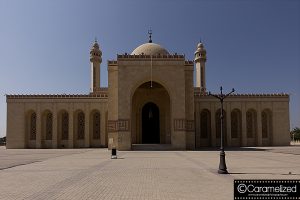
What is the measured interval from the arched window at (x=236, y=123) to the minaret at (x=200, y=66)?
5451mm

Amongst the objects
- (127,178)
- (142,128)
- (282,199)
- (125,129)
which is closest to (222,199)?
(282,199)

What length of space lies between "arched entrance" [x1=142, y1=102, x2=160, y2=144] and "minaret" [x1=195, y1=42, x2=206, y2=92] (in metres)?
7.66

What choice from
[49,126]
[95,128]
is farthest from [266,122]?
[49,126]

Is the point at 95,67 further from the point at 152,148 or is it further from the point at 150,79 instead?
the point at 152,148

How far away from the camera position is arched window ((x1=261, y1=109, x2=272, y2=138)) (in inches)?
1492

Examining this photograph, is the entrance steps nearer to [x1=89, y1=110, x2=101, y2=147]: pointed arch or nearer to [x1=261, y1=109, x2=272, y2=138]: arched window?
[x1=89, y1=110, x2=101, y2=147]: pointed arch

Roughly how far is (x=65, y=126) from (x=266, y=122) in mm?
22229

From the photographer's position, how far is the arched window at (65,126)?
37562mm

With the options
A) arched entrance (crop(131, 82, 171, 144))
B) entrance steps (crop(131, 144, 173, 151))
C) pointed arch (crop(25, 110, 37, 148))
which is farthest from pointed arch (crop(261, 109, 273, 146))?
pointed arch (crop(25, 110, 37, 148))

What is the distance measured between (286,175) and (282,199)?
718 centimetres

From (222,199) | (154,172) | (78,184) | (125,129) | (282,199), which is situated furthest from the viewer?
(125,129)

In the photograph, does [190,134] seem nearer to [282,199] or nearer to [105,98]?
[105,98]

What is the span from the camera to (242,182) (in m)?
5.43

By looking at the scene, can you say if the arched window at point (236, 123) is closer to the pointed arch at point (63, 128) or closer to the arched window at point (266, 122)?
the arched window at point (266, 122)
